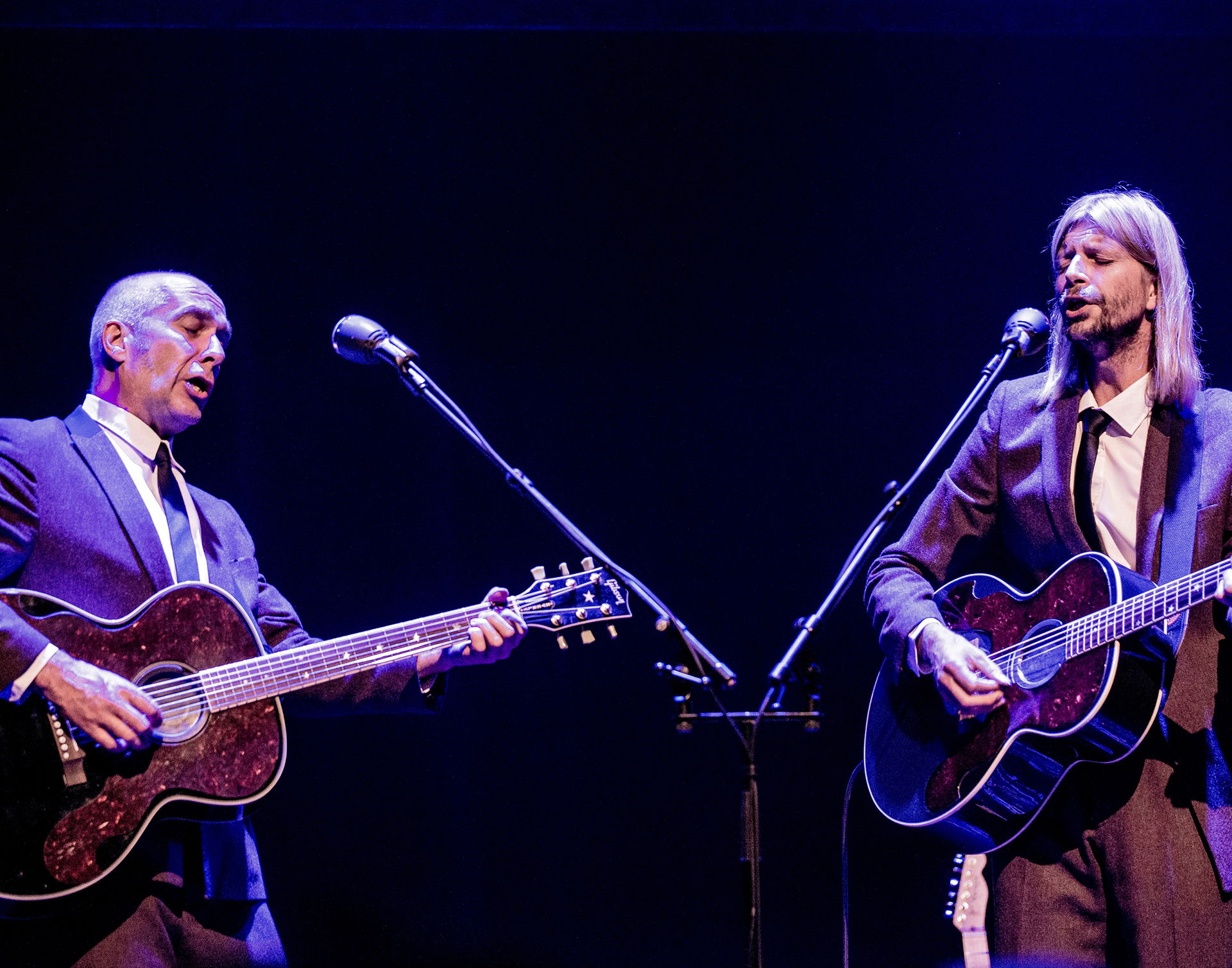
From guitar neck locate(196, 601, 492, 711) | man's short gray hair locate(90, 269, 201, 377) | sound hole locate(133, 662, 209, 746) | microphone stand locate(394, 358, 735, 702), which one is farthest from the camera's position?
man's short gray hair locate(90, 269, 201, 377)

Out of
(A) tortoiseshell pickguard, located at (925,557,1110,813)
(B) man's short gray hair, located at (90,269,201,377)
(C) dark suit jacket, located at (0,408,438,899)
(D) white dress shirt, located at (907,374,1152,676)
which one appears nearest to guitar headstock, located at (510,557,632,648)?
(C) dark suit jacket, located at (0,408,438,899)

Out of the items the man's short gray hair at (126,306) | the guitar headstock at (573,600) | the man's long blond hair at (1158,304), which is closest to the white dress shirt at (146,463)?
the man's short gray hair at (126,306)

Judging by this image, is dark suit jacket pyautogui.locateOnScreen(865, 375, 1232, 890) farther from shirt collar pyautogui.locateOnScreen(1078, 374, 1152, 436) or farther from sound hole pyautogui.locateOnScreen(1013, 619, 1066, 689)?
sound hole pyautogui.locateOnScreen(1013, 619, 1066, 689)

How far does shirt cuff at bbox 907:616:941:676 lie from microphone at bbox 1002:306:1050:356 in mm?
749

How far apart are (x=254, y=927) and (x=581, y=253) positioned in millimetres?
2651

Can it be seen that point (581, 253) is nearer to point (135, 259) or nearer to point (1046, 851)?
point (135, 259)

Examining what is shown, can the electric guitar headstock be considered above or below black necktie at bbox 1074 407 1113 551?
below

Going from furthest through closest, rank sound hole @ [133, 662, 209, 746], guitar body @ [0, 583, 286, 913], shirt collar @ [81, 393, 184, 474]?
shirt collar @ [81, 393, 184, 474] < sound hole @ [133, 662, 209, 746] < guitar body @ [0, 583, 286, 913]

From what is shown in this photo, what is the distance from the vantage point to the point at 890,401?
4246mm

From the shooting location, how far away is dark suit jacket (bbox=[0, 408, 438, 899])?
2.73 meters

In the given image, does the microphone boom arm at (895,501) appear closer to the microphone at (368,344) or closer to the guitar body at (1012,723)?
the guitar body at (1012,723)

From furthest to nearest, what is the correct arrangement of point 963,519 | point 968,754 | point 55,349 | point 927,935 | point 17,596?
1. point 55,349
2. point 927,935
3. point 963,519
4. point 968,754
5. point 17,596

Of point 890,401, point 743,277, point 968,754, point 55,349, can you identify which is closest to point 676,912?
point 968,754

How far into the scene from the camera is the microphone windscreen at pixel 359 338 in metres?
3.03
